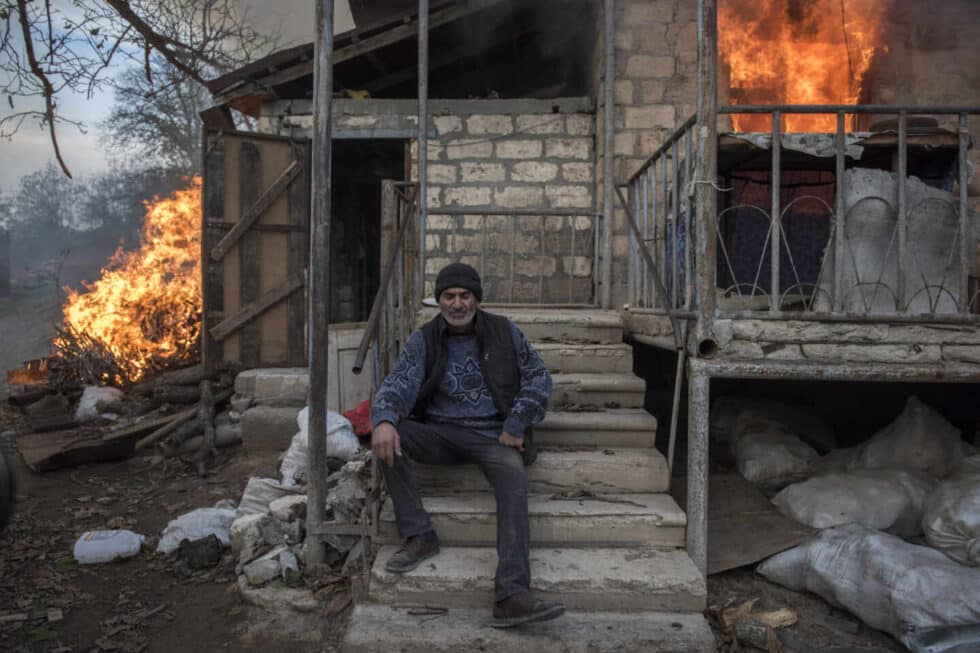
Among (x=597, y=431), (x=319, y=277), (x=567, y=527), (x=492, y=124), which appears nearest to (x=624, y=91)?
(x=492, y=124)

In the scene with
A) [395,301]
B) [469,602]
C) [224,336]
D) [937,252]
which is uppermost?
[937,252]

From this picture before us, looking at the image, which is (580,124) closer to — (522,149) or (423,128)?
(522,149)

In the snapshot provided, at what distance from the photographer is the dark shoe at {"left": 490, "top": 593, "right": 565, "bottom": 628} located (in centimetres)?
306

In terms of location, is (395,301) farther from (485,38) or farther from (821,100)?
(821,100)

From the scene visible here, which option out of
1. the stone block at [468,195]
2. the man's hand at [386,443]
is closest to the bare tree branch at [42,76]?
the man's hand at [386,443]

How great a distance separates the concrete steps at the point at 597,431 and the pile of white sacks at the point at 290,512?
1308mm

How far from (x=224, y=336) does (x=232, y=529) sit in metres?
3.51

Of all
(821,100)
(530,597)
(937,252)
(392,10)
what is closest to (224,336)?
(392,10)

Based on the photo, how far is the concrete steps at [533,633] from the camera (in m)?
3.06

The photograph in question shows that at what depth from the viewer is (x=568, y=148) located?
7371mm

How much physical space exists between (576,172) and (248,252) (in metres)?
3.87

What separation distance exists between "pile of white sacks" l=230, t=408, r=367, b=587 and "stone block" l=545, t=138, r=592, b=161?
3.92 metres

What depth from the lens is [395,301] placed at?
490 centimetres

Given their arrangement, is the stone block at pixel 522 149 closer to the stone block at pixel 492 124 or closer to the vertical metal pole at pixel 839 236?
the stone block at pixel 492 124
